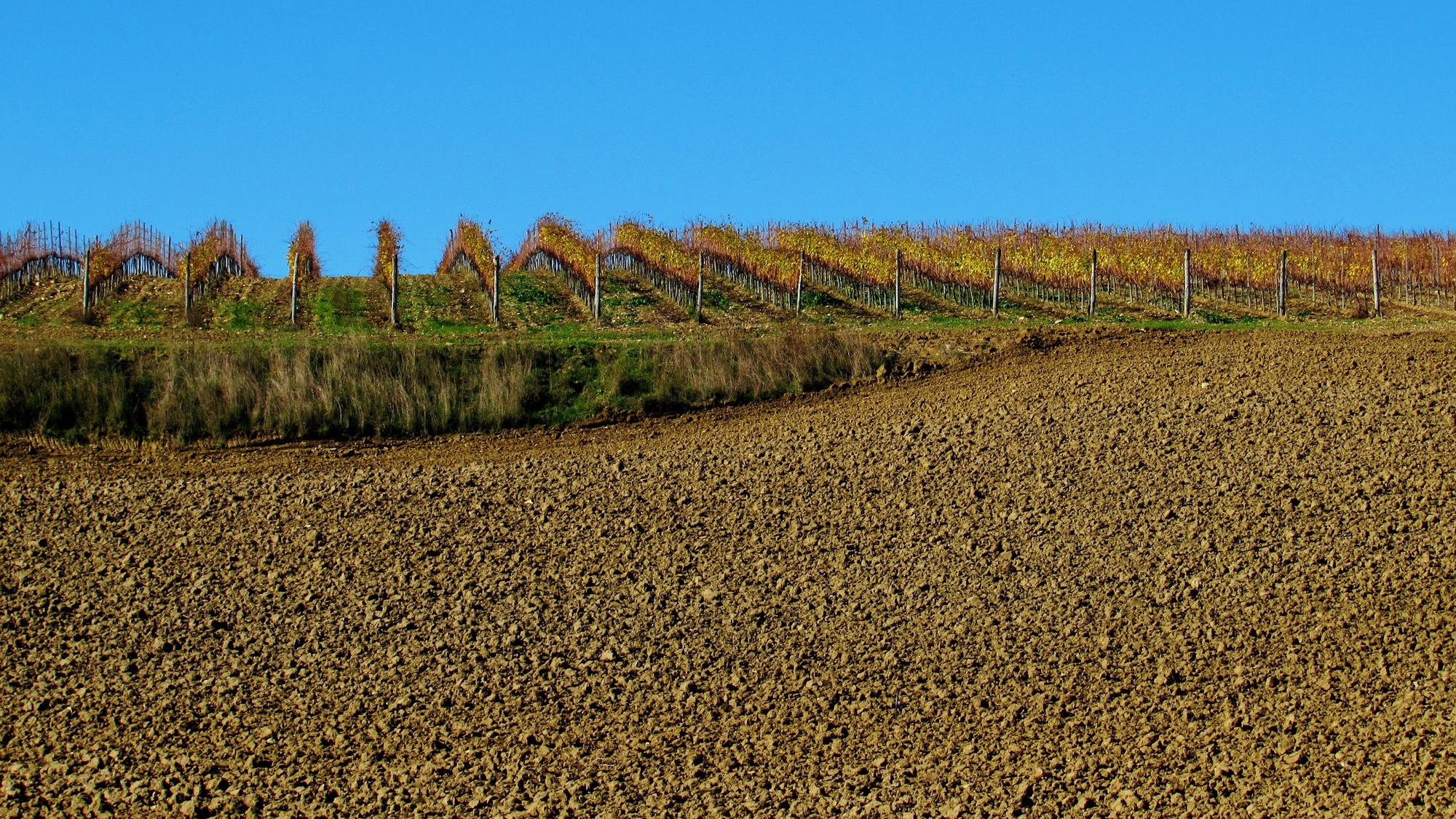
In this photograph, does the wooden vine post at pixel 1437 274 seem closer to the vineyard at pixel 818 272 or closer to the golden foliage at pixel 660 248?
the vineyard at pixel 818 272

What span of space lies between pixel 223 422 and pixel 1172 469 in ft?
34.2

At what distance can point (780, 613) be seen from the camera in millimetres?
10711

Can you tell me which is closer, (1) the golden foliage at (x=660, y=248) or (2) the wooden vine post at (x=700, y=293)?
(2) the wooden vine post at (x=700, y=293)

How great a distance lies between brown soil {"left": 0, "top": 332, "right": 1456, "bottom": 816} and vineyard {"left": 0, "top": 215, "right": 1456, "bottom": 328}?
57.8ft

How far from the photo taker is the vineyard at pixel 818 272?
3559cm

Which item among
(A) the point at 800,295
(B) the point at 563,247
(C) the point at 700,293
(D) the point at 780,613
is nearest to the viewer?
(D) the point at 780,613

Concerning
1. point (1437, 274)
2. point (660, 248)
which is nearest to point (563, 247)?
point (660, 248)

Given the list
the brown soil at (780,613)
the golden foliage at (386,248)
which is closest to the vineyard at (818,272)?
the golden foliage at (386,248)

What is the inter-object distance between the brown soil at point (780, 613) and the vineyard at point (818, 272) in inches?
694

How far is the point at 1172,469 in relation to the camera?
13289mm

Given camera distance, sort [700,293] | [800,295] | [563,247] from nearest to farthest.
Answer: [700,293] < [800,295] < [563,247]

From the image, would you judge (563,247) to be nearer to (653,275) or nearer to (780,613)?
(653,275)

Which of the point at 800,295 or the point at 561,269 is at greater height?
the point at 561,269

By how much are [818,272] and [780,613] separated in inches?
1371
